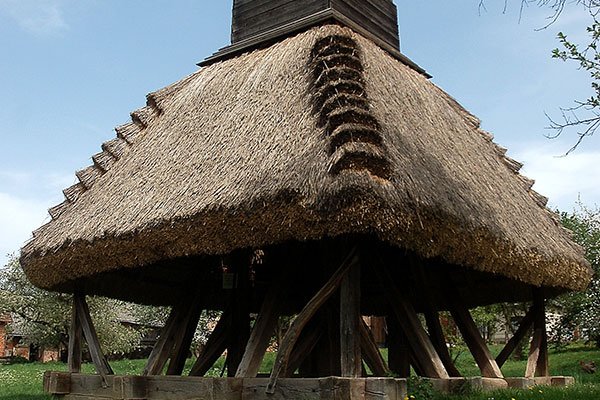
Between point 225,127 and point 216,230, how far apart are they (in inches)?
78.7

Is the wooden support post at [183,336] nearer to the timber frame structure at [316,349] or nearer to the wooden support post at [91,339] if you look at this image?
the timber frame structure at [316,349]

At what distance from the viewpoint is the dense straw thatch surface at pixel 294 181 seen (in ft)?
20.8

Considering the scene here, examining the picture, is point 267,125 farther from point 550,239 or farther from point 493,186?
point 550,239

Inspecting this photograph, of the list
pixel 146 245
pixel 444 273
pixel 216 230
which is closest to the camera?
pixel 216 230

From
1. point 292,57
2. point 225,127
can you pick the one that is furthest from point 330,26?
point 225,127

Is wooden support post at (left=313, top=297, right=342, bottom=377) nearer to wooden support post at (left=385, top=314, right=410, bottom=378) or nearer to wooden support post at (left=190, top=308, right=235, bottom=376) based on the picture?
wooden support post at (left=190, top=308, right=235, bottom=376)

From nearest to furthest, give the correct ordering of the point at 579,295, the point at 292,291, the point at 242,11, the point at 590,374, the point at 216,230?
the point at 216,230, the point at 292,291, the point at 242,11, the point at 590,374, the point at 579,295

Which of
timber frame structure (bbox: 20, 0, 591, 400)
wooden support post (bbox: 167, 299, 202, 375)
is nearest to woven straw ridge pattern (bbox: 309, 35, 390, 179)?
timber frame structure (bbox: 20, 0, 591, 400)

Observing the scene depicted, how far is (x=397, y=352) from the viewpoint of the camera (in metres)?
10.8

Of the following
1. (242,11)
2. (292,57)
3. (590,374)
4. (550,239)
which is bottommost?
(590,374)

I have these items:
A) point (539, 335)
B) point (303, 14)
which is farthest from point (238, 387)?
point (303, 14)

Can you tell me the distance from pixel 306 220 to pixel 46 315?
24.7m

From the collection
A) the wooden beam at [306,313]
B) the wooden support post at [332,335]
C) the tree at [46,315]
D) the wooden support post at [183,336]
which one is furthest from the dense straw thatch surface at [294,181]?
the tree at [46,315]

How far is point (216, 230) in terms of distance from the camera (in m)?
6.90
